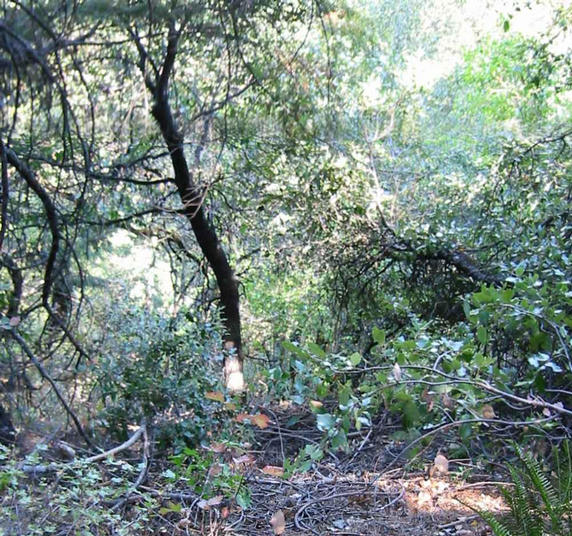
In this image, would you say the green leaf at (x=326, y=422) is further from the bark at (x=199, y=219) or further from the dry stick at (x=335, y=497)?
the bark at (x=199, y=219)

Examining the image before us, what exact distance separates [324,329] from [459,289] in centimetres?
223

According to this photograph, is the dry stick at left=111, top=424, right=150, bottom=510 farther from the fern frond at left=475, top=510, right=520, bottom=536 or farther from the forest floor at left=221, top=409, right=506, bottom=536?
the fern frond at left=475, top=510, right=520, bottom=536

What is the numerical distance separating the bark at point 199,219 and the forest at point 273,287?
0.08ft

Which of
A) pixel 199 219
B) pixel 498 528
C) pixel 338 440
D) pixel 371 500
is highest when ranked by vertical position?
pixel 199 219

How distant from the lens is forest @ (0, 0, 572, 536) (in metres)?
3.07

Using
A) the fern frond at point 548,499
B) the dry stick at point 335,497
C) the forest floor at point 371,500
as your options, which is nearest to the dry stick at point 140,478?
the forest floor at point 371,500

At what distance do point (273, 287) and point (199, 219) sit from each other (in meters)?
2.22

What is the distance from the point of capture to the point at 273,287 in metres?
8.31

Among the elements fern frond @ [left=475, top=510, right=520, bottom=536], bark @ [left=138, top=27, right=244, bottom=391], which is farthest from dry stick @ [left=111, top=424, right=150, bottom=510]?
fern frond @ [left=475, top=510, right=520, bottom=536]

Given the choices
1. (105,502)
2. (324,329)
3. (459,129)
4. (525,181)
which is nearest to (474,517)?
(105,502)

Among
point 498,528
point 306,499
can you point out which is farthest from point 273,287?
point 498,528

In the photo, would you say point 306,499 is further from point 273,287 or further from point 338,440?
point 273,287

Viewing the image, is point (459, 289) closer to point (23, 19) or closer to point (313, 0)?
point (313, 0)

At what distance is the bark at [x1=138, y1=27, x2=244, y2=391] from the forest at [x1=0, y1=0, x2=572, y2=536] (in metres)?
0.03
